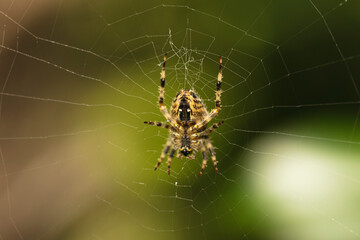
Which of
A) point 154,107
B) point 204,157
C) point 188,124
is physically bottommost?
point 204,157

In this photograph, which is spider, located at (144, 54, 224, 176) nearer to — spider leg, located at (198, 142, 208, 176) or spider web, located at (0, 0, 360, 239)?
spider leg, located at (198, 142, 208, 176)

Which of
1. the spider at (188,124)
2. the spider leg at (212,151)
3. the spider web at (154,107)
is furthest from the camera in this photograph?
the spider at (188,124)

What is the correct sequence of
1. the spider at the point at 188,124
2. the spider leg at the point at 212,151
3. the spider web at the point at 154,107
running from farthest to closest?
the spider at the point at 188,124 → the spider leg at the point at 212,151 → the spider web at the point at 154,107

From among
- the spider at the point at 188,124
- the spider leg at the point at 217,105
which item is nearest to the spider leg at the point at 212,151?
the spider at the point at 188,124

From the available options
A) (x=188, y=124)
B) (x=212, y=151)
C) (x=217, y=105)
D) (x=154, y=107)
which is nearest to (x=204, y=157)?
(x=212, y=151)

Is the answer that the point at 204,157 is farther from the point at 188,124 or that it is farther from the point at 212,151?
the point at 188,124

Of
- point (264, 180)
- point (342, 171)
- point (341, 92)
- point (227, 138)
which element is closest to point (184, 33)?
point (227, 138)

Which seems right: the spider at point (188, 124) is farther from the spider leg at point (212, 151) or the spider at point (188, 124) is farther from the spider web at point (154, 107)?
the spider web at point (154, 107)

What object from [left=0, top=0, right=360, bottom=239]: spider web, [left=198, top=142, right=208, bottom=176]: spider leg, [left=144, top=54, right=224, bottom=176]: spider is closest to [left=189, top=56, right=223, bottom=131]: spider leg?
[left=144, top=54, right=224, bottom=176]: spider

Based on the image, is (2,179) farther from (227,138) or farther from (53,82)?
(227,138)
